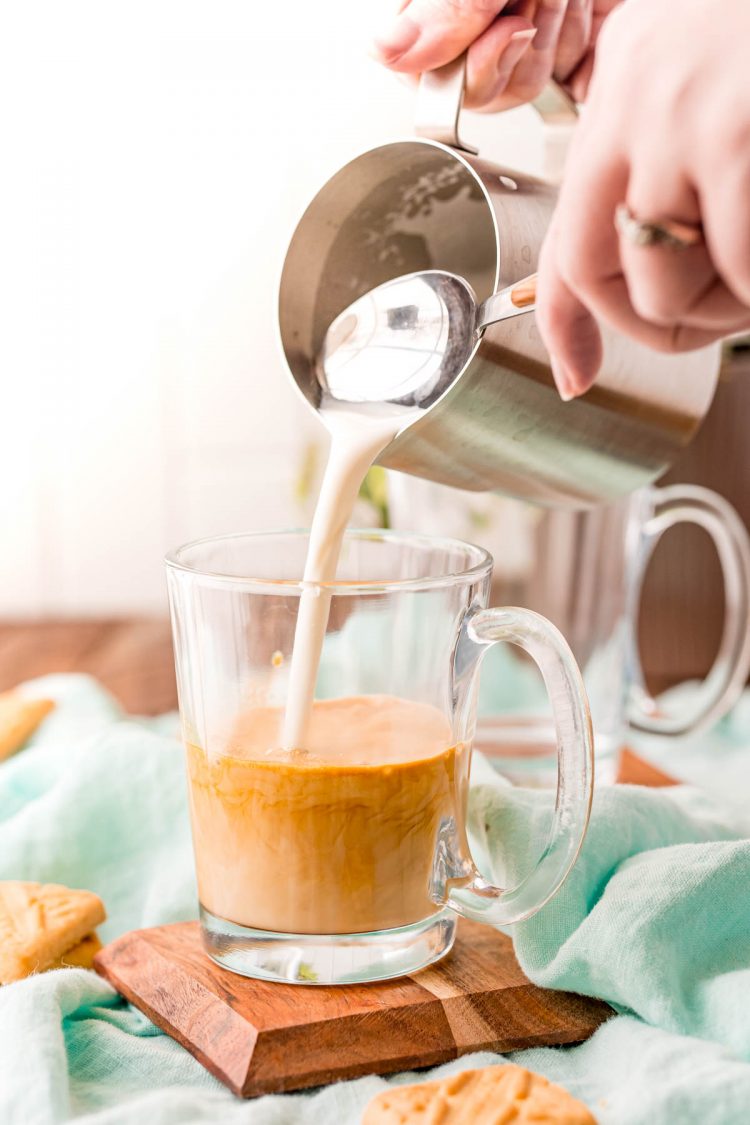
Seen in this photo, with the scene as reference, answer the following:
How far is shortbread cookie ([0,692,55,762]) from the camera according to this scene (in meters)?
1.05

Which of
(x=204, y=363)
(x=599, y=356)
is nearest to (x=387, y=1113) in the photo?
(x=599, y=356)

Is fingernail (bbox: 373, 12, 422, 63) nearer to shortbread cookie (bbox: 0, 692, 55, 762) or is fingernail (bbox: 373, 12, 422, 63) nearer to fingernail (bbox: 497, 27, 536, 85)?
fingernail (bbox: 497, 27, 536, 85)

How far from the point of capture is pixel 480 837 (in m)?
0.74

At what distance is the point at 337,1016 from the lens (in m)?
0.61

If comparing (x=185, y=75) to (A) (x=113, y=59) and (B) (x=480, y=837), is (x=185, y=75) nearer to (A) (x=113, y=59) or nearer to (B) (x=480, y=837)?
(A) (x=113, y=59)

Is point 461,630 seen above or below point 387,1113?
above

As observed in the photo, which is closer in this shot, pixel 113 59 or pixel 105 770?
pixel 105 770

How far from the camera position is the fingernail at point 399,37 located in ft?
2.51

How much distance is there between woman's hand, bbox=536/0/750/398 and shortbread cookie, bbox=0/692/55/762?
2.33 ft

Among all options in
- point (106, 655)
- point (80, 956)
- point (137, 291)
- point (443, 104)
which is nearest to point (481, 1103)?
point (80, 956)

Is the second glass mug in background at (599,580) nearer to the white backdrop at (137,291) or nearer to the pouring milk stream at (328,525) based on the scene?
the pouring milk stream at (328,525)

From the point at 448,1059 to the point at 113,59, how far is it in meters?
2.65

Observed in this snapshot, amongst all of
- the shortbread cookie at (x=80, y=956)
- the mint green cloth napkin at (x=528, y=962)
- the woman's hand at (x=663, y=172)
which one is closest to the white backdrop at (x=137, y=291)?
the mint green cloth napkin at (x=528, y=962)

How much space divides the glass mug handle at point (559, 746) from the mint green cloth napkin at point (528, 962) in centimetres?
3
